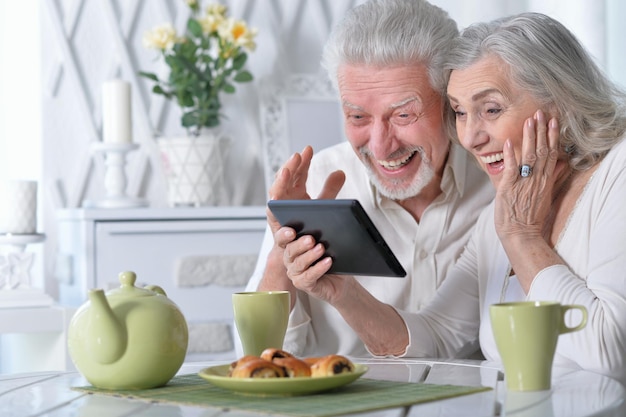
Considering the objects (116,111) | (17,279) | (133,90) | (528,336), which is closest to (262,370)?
(528,336)

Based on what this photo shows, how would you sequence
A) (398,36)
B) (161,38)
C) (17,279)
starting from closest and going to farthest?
(398,36) → (17,279) → (161,38)

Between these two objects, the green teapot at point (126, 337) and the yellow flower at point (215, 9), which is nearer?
the green teapot at point (126, 337)

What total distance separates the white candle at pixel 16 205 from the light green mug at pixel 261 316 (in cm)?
119

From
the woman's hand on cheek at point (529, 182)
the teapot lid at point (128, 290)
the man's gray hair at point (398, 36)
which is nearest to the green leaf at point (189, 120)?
the man's gray hair at point (398, 36)

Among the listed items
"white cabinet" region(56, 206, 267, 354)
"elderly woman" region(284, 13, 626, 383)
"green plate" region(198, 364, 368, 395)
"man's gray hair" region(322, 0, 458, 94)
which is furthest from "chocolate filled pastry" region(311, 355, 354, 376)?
"white cabinet" region(56, 206, 267, 354)

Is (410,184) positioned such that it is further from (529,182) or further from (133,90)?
(133,90)

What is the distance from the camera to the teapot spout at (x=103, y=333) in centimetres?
100

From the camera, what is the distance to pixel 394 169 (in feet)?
5.52

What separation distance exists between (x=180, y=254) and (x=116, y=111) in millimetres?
382

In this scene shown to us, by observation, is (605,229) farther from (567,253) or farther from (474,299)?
(474,299)

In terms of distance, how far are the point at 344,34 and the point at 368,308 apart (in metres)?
0.47

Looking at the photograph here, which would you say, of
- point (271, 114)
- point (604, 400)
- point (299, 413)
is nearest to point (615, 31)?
point (271, 114)

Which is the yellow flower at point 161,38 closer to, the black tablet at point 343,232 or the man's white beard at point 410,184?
the man's white beard at point 410,184

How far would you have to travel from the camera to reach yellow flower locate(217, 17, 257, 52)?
2.53 metres
